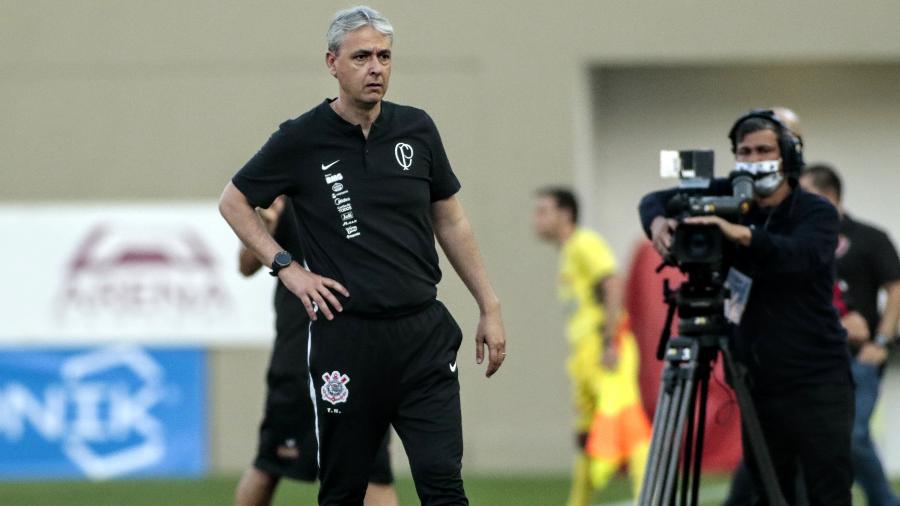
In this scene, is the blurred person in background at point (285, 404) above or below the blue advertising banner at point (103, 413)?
above

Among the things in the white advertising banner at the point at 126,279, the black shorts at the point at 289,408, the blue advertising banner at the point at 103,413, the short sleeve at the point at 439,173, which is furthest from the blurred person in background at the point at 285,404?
the blue advertising banner at the point at 103,413

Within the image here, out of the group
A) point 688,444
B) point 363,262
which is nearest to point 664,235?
point 688,444

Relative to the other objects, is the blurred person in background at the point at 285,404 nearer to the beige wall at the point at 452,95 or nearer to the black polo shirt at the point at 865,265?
the black polo shirt at the point at 865,265

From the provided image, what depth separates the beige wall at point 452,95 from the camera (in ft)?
45.5

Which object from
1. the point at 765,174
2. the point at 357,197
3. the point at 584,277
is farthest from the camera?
the point at 584,277

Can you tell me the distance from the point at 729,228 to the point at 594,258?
4515 mm

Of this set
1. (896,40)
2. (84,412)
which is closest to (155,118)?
(84,412)

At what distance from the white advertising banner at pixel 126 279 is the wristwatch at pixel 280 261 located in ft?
26.3

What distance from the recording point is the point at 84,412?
1405cm

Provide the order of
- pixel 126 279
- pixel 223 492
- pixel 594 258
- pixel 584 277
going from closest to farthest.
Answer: pixel 594 258
pixel 584 277
pixel 223 492
pixel 126 279

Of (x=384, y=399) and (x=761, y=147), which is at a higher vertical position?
(x=761, y=147)

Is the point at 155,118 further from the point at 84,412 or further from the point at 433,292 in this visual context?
the point at 433,292

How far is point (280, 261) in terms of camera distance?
5.90 meters

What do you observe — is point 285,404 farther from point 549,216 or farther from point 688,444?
point 549,216
